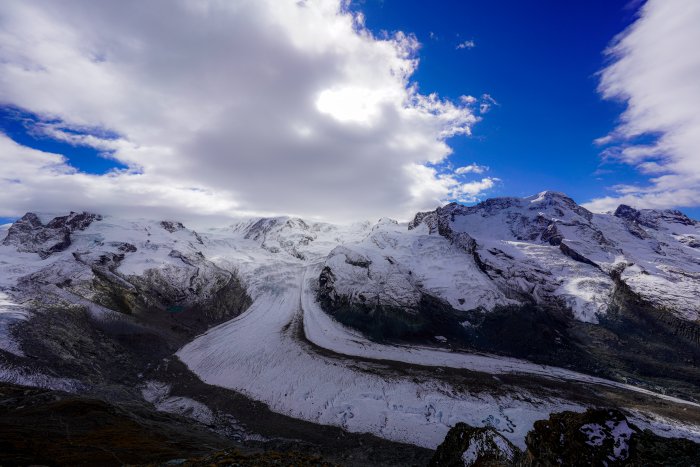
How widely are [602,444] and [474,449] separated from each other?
1397 cm

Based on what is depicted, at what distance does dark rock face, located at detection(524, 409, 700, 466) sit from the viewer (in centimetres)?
1423

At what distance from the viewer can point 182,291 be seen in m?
136

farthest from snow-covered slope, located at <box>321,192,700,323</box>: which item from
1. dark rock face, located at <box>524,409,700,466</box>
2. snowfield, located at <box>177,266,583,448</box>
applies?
dark rock face, located at <box>524,409,700,466</box>

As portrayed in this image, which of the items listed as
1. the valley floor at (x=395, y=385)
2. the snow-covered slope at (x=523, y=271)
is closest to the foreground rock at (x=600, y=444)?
the valley floor at (x=395, y=385)

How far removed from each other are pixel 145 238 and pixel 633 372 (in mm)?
200370

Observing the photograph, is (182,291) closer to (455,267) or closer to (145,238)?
(145,238)

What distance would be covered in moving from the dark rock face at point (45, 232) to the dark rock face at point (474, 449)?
185 metres

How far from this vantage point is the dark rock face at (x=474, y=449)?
82.8ft

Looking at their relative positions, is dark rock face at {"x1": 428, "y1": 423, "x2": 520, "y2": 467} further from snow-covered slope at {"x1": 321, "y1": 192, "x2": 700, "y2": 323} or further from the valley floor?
snow-covered slope at {"x1": 321, "y1": 192, "x2": 700, "y2": 323}

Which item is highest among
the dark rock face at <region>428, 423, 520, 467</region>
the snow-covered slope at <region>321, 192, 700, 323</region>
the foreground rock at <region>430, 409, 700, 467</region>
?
the snow-covered slope at <region>321, 192, 700, 323</region>

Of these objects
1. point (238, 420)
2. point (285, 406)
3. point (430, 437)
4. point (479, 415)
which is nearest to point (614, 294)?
point (479, 415)

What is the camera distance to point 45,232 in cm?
16662

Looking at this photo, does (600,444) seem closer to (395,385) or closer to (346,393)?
(346,393)

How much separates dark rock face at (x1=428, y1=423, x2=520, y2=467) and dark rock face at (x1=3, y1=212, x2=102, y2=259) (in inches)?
7288
